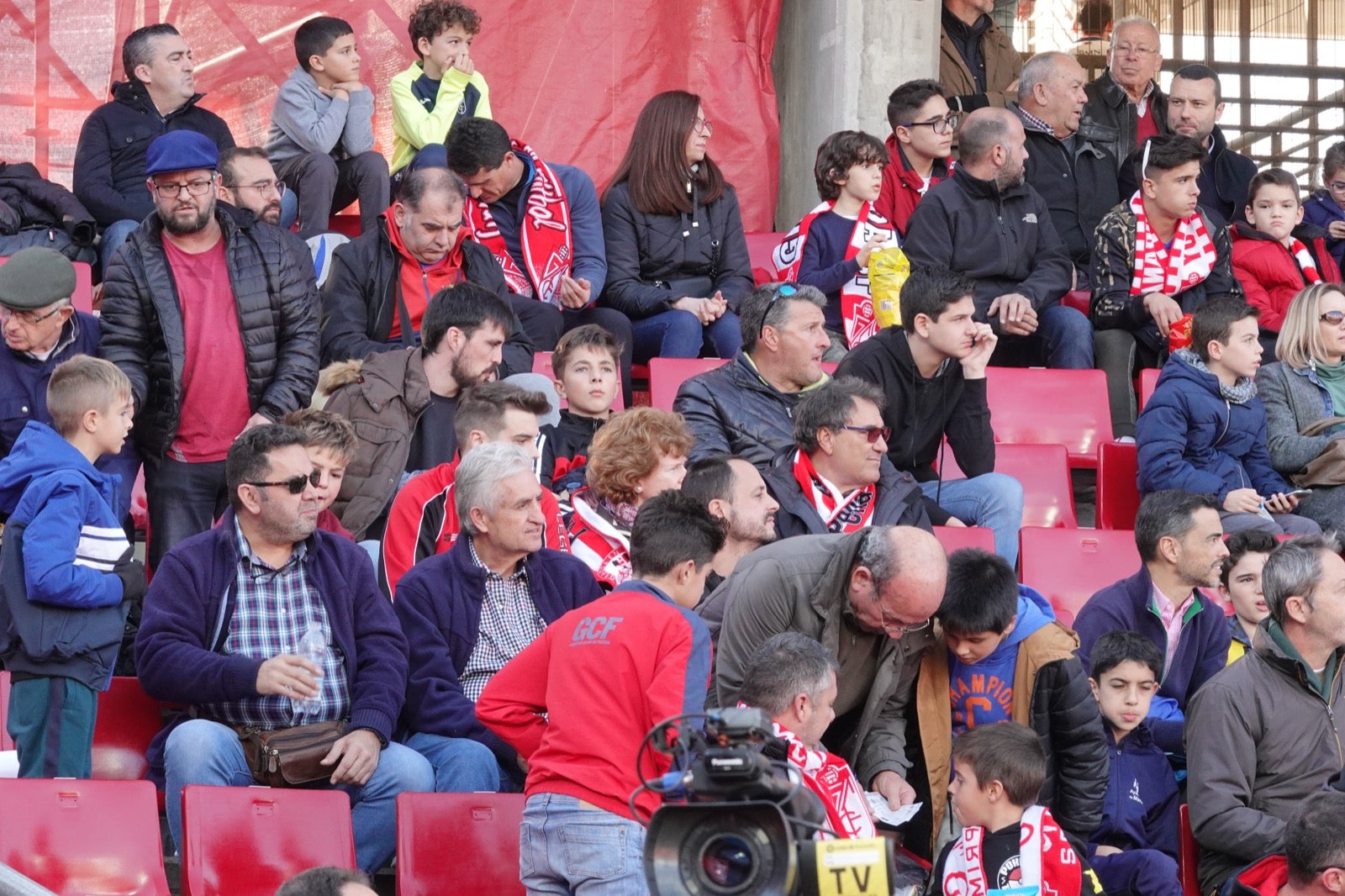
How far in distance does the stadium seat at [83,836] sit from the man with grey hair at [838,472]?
2.06 m

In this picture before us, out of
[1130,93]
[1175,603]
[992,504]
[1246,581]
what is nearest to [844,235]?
[992,504]

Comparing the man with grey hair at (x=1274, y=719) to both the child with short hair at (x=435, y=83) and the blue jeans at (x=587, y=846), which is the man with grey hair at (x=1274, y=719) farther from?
the child with short hair at (x=435, y=83)

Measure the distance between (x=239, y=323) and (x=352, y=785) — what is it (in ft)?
6.99

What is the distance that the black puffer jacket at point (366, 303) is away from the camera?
6902mm

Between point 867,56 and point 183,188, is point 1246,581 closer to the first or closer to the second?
point 183,188

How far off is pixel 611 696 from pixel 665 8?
5870 millimetres

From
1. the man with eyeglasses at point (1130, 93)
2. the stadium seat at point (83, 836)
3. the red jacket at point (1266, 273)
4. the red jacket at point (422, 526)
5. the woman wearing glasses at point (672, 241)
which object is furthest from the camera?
the man with eyeglasses at point (1130, 93)

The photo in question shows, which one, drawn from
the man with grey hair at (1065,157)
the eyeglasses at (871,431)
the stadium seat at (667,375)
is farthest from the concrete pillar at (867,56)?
the eyeglasses at (871,431)

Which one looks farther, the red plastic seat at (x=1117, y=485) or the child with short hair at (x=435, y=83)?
the child with short hair at (x=435, y=83)

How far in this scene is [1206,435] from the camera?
23.0ft

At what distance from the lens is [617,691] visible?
160 inches

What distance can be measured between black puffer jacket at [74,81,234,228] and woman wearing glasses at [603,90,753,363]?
1.62 metres

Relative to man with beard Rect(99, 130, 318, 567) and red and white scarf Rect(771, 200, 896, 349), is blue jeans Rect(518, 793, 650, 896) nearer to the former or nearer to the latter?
man with beard Rect(99, 130, 318, 567)

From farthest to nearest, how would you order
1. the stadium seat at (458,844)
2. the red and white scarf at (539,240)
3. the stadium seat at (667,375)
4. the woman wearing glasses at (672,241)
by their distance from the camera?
the woman wearing glasses at (672,241) → the red and white scarf at (539,240) → the stadium seat at (667,375) → the stadium seat at (458,844)
